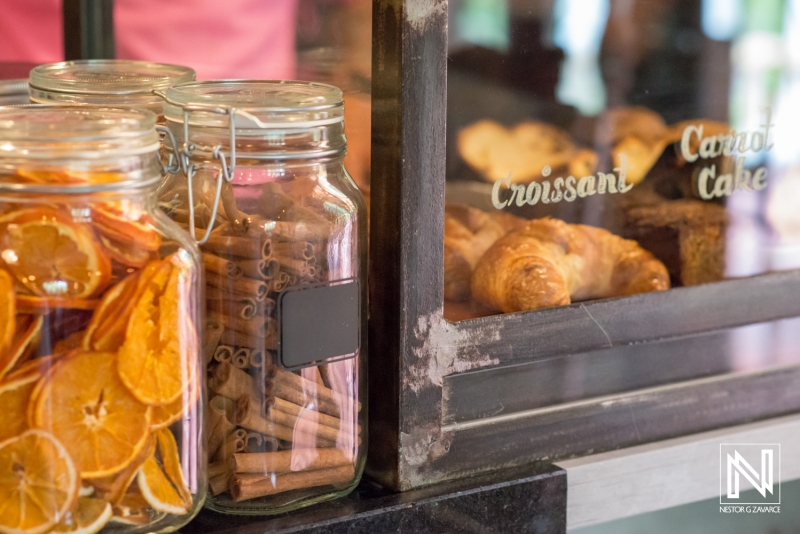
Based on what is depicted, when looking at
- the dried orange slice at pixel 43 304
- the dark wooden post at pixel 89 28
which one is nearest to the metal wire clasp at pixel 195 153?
the dried orange slice at pixel 43 304

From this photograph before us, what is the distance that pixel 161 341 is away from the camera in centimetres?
59

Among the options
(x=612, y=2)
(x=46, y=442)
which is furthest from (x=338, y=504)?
(x=612, y=2)

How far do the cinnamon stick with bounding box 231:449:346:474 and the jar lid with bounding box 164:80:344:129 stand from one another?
0.24 m

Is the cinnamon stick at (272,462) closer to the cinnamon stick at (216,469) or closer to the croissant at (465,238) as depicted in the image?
the cinnamon stick at (216,469)

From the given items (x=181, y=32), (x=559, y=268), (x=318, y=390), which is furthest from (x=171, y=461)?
(x=181, y=32)

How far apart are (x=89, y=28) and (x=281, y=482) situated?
551 millimetres

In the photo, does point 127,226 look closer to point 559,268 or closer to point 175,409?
point 175,409

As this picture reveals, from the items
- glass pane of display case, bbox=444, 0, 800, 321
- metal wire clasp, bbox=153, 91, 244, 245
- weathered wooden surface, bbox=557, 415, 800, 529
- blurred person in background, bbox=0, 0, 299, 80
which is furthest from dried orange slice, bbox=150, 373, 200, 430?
blurred person in background, bbox=0, 0, 299, 80

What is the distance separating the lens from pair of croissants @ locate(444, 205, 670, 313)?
763 mm

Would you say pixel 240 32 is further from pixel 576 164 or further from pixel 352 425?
pixel 352 425

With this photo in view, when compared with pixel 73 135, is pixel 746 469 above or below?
below

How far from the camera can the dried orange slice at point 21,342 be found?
55 centimetres

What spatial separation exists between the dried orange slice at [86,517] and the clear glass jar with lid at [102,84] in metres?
0.30

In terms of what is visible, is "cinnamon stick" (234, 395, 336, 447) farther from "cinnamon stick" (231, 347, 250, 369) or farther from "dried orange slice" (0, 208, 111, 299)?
"dried orange slice" (0, 208, 111, 299)
